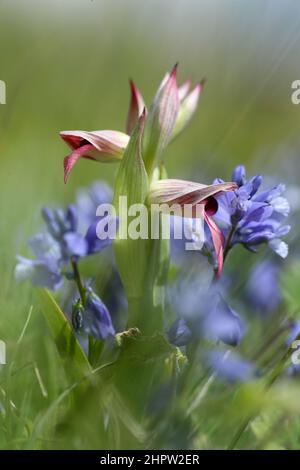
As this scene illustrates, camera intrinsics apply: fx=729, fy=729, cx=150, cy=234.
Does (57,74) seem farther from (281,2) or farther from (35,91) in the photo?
(281,2)

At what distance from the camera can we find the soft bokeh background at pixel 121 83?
900 mm

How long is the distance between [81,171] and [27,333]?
0.50 metres

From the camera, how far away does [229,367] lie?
592 millimetres

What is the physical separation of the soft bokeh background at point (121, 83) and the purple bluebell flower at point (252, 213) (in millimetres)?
187

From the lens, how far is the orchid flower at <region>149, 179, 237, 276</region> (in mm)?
516

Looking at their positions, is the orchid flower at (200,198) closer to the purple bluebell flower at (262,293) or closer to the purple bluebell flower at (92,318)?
the purple bluebell flower at (92,318)

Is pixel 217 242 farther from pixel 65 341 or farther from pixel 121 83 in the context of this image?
pixel 121 83

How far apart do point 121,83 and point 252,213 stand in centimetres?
88

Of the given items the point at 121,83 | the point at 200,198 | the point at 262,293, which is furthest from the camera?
the point at 121,83

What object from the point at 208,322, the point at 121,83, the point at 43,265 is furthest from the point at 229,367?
the point at 121,83

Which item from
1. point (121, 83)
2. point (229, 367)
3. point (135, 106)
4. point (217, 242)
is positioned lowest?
point (229, 367)

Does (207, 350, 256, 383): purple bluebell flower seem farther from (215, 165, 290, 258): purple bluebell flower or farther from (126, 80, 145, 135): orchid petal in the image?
(126, 80, 145, 135): orchid petal

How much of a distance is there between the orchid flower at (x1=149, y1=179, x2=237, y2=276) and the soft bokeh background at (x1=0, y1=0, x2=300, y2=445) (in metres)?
0.17

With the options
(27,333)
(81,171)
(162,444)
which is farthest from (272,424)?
(81,171)
